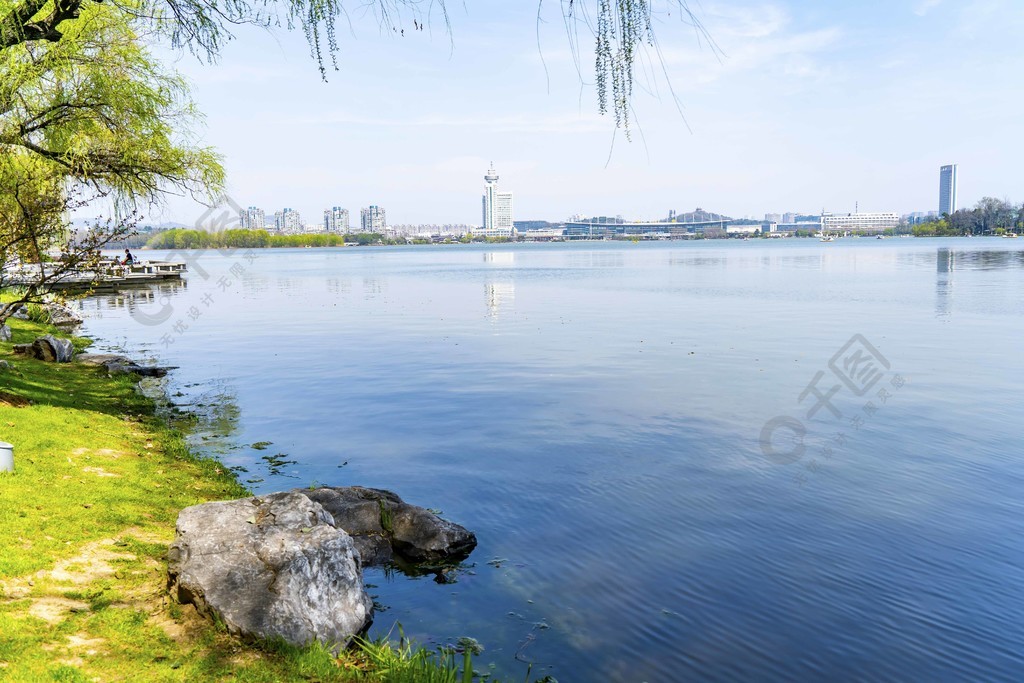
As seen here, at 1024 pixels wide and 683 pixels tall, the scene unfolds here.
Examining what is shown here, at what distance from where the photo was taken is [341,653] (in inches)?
302

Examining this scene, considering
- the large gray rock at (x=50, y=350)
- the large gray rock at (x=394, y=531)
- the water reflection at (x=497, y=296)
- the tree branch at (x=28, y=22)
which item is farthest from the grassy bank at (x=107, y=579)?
the water reflection at (x=497, y=296)

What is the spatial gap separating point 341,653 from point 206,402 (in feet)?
49.6

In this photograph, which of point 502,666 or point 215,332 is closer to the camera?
point 502,666

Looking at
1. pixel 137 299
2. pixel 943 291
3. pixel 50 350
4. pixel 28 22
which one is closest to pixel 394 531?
pixel 28 22

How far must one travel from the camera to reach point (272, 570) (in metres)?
7.92

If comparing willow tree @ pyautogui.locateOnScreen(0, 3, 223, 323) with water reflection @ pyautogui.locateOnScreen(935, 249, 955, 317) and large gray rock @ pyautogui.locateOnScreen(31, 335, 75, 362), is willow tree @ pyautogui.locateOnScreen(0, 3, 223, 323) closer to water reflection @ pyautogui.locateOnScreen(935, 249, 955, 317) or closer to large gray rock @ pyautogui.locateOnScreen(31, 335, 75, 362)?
large gray rock @ pyautogui.locateOnScreen(31, 335, 75, 362)

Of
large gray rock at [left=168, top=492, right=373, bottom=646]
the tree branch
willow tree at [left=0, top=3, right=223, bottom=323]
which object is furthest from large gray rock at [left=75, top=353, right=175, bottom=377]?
large gray rock at [left=168, top=492, right=373, bottom=646]

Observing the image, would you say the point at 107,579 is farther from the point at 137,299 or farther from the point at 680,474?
the point at 137,299

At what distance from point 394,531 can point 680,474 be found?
6.18m

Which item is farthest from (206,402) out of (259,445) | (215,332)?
(215,332)

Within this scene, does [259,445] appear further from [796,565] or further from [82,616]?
[796,565]

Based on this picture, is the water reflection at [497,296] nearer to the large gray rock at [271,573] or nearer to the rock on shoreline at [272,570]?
the rock on shoreline at [272,570]

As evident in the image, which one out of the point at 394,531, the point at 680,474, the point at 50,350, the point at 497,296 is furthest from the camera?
the point at 497,296

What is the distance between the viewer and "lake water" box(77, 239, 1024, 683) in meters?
8.84
